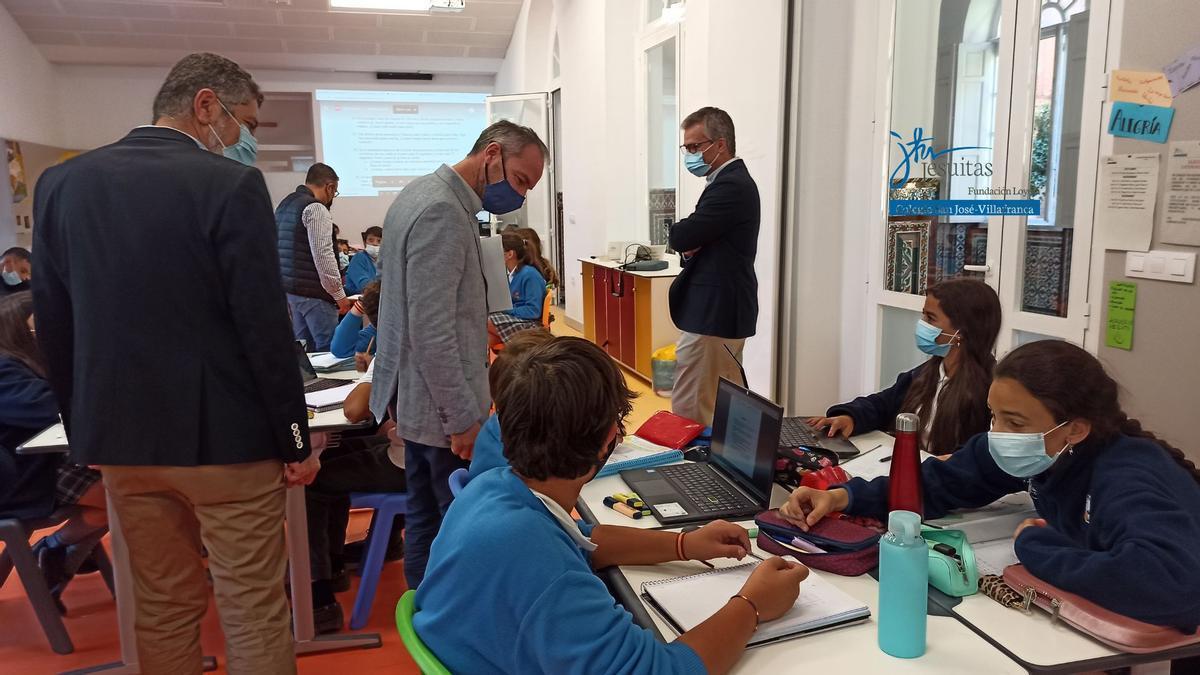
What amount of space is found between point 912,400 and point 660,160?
4964 millimetres

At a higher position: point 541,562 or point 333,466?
point 541,562

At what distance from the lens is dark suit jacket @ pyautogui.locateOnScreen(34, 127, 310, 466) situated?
1.67 metres

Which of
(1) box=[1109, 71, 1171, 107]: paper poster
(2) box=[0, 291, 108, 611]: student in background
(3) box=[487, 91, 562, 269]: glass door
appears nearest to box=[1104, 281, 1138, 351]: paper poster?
(1) box=[1109, 71, 1171, 107]: paper poster

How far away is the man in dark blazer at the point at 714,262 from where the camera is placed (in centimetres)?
323

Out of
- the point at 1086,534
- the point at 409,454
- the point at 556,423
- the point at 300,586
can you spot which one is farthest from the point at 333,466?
Answer: the point at 1086,534

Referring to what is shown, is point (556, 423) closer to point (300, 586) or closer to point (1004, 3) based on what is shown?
point (300, 586)

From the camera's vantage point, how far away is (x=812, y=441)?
2.14 m

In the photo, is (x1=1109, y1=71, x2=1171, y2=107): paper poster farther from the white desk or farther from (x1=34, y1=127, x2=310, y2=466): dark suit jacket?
the white desk

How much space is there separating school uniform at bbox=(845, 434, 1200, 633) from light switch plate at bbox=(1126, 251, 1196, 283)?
3.89ft

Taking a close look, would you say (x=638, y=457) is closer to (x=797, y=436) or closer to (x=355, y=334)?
(x=797, y=436)

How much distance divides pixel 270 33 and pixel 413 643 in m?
10.5

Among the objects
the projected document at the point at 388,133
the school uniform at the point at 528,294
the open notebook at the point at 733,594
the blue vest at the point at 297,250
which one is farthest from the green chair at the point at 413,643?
the projected document at the point at 388,133

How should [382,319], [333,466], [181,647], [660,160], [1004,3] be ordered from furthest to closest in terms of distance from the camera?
[660,160] < [1004,3] < [333,466] < [382,319] < [181,647]

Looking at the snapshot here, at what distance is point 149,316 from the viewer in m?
1.70
